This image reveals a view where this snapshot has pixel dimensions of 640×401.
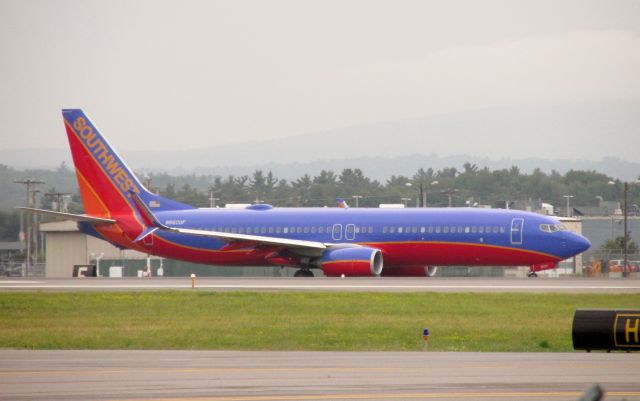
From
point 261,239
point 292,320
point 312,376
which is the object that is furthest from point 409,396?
point 261,239

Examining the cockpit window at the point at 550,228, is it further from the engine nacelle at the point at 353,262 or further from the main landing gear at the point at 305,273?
the main landing gear at the point at 305,273

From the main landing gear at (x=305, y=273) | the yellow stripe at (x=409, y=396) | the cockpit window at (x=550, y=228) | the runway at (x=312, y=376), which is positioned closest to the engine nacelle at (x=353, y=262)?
the main landing gear at (x=305, y=273)

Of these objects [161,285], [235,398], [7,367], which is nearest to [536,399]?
[235,398]

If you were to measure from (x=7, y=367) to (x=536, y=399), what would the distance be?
36.2ft

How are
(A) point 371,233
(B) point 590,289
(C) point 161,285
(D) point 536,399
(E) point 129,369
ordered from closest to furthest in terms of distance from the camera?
(D) point 536,399
(E) point 129,369
(B) point 590,289
(C) point 161,285
(A) point 371,233

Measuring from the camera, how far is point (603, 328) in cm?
Result: 1891

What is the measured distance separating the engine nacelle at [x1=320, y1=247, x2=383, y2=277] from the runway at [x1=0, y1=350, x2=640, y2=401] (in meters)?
32.4

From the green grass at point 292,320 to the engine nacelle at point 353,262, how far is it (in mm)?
12812

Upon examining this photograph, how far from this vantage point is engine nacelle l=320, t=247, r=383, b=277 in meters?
58.2

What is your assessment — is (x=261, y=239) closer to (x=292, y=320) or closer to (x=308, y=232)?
(x=308, y=232)

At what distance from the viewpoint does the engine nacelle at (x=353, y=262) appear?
58.2 metres

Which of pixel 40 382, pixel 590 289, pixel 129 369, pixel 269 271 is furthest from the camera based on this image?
pixel 269 271

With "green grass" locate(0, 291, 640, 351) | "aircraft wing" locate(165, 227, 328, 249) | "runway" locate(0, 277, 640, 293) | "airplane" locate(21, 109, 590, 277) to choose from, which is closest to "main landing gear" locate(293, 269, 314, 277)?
"airplane" locate(21, 109, 590, 277)

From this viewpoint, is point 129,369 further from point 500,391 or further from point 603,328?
point 603,328
